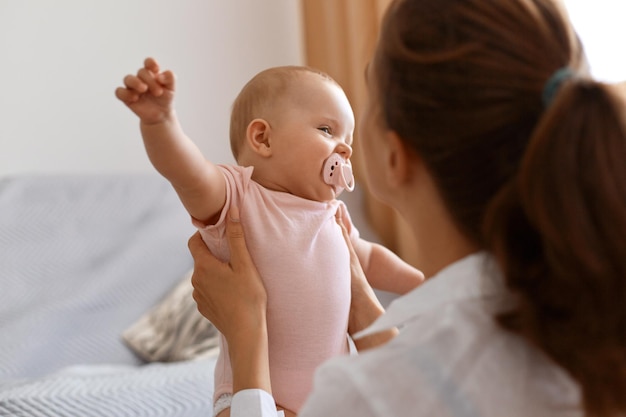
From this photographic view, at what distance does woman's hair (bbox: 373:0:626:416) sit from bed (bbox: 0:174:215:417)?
1.11 m

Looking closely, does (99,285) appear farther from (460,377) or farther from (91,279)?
(460,377)

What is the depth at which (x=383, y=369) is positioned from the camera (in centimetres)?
75

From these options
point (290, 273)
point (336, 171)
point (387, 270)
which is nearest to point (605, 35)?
point (387, 270)

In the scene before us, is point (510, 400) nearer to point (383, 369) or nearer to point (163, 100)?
point (383, 369)

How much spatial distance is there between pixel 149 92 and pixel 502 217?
1.58 ft

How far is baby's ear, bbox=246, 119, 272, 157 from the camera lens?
3.95ft

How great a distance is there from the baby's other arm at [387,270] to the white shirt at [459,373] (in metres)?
0.59

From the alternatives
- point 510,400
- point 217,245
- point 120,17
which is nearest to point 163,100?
point 217,245

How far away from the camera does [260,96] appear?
1228mm

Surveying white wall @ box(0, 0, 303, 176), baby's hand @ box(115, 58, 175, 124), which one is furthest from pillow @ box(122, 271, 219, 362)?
baby's hand @ box(115, 58, 175, 124)

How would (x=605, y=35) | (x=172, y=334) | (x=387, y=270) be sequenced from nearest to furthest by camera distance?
(x=387, y=270) → (x=605, y=35) → (x=172, y=334)

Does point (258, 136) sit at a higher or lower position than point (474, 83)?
lower

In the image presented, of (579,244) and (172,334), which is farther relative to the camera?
(172,334)

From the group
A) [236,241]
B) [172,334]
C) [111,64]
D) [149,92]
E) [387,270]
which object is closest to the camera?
[149,92]
